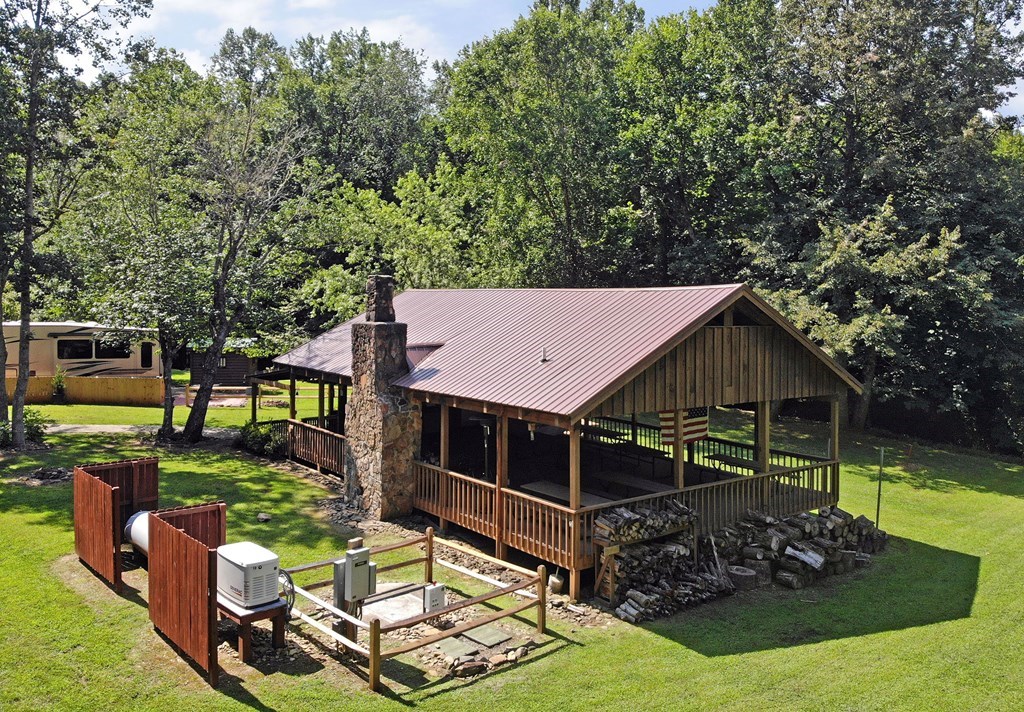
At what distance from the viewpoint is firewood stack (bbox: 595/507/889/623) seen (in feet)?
37.6

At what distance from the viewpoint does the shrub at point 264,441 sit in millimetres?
20891

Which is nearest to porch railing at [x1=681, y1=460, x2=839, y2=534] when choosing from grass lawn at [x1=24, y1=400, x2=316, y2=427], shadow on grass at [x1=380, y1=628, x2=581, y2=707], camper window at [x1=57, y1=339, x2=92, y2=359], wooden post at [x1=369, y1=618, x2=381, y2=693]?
shadow on grass at [x1=380, y1=628, x2=581, y2=707]

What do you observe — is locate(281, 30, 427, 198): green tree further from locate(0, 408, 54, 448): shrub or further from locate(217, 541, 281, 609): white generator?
locate(217, 541, 281, 609): white generator

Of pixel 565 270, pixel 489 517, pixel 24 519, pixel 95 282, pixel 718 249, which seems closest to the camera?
pixel 489 517

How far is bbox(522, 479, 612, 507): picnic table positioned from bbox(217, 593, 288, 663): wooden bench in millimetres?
4914

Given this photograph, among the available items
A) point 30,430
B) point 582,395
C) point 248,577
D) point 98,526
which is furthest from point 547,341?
point 30,430

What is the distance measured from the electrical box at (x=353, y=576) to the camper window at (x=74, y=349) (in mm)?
24380

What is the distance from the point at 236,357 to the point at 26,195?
16555mm

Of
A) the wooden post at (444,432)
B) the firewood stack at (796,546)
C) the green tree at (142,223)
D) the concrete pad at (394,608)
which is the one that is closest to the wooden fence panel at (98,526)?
the concrete pad at (394,608)

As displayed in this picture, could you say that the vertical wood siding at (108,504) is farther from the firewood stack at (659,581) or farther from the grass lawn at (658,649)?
the firewood stack at (659,581)

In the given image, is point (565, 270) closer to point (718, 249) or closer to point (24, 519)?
point (718, 249)

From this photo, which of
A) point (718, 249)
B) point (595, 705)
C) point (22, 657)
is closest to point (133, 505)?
point (22, 657)

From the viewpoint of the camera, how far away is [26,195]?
65.9 ft

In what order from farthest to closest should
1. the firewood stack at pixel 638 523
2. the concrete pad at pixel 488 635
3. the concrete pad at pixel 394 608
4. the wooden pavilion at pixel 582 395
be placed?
the wooden pavilion at pixel 582 395 → the firewood stack at pixel 638 523 → the concrete pad at pixel 394 608 → the concrete pad at pixel 488 635
